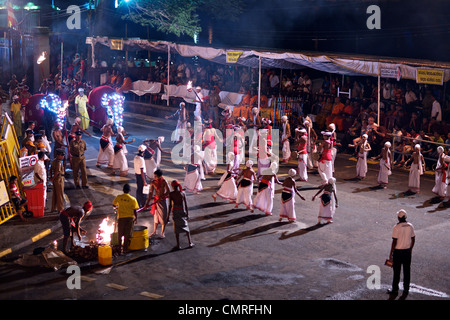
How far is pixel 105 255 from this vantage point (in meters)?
12.3

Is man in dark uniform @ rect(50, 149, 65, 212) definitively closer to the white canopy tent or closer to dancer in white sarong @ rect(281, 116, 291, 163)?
dancer in white sarong @ rect(281, 116, 291, 163)

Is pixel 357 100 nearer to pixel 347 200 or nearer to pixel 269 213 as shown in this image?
pixel 347 200

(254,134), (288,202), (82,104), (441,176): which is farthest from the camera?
(82,104)

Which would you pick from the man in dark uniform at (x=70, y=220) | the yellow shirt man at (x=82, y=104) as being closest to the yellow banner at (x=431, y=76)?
the man in dark uniform at (x=70, y=220)

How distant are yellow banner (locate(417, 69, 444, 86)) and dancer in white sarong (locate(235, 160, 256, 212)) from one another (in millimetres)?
7904

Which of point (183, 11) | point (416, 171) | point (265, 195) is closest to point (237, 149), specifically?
point (265, 195)

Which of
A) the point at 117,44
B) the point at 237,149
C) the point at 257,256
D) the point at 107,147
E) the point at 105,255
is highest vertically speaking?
the point at 117,44

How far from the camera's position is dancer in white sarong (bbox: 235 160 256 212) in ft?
53.6

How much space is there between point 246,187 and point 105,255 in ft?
17.0

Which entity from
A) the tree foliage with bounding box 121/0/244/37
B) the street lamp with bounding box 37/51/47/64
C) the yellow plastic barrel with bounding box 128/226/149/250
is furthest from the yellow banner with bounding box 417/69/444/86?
the street lamp with bounding box 37/51/47/64

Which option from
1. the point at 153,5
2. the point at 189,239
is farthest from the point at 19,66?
the point at 189,239

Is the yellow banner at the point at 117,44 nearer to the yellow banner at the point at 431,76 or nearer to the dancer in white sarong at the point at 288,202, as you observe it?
the yellow banner at the point at 431,76

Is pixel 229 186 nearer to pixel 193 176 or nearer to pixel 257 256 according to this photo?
pixel 193 176

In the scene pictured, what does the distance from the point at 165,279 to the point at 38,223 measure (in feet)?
16.3
